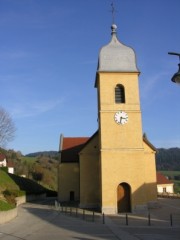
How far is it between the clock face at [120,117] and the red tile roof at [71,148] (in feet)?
47.2

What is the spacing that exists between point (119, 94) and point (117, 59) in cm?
324

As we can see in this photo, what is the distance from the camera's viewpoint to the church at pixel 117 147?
95.2ft

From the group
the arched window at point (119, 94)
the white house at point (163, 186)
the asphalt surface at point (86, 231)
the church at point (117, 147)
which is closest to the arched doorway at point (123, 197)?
the church at point (117, 147)

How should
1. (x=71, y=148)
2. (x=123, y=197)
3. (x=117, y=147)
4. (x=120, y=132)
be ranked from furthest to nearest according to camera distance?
(x=71, y=148), (x=120, y=132), (x=117, y=147), (x=123, y=197)

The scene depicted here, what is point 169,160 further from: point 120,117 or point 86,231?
point 86,231

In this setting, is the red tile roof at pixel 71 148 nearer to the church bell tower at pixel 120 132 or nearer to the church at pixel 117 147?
the church at pixel 117 147

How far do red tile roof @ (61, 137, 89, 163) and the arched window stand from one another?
47.4 ft

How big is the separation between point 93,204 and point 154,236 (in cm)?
1777

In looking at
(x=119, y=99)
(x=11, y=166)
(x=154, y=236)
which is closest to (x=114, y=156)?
(x=119, y=99)

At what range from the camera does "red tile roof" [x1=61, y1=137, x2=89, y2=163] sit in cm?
4379

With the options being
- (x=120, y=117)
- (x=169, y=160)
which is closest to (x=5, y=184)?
(x=120, y=117)

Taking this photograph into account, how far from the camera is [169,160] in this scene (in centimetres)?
13675

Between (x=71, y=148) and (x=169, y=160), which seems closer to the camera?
(x=71, y=148)

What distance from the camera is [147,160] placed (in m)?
35.8
